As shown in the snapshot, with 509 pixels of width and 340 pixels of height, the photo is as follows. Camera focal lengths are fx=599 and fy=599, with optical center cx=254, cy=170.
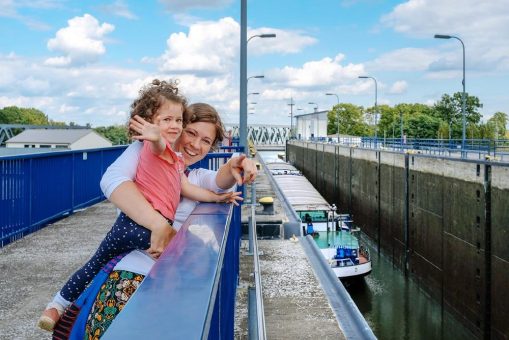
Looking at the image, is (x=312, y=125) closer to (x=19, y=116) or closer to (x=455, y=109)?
(x=455, y=109)

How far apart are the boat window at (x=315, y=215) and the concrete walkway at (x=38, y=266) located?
50.9 ft

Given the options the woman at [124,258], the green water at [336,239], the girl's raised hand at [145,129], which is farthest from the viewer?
the green water at [336,239]

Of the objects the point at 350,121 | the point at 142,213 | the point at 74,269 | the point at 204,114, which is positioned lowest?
the point at 74,269

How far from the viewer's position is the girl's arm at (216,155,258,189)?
2.94 metres

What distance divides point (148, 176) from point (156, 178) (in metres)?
0.03

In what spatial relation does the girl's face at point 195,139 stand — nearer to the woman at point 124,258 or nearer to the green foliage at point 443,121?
the woman at point 124,258

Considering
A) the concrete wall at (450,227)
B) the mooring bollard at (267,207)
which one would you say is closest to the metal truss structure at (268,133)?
the concrete wall at (450,227)

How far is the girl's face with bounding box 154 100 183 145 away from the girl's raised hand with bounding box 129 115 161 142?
147 mm

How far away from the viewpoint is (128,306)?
1364 millimetres

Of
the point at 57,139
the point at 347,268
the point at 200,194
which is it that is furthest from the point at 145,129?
the point at 57,139

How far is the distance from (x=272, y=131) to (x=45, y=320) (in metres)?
150

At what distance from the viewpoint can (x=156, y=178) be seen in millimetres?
2357

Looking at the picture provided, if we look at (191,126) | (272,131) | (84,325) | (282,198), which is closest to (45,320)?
(84,325)

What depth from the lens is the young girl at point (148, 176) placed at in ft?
7.48
